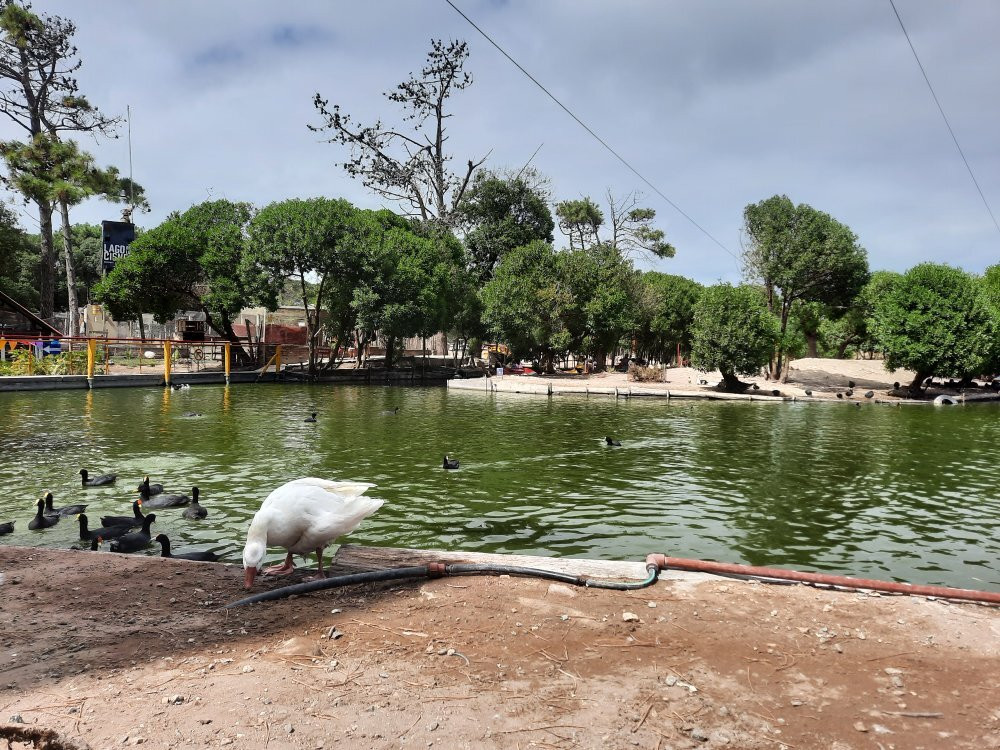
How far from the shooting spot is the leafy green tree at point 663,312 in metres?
55.0

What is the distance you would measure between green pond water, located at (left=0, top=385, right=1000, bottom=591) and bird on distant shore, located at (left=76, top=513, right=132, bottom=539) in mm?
449

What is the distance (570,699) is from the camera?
3.74 metres

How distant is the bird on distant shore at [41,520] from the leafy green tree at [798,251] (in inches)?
1559

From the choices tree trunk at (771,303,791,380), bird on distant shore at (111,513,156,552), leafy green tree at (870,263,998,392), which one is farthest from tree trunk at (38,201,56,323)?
leafy green tree at (870,263,998,392)

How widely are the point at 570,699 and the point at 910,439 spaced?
20.9m

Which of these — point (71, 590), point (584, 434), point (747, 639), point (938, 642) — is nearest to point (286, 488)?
point (71, 590)

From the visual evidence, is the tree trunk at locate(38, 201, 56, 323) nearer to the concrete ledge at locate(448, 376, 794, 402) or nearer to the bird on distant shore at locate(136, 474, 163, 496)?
the concrete ledge at locate(448, 376, 794, 402)

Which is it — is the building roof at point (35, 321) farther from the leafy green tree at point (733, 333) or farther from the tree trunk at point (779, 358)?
the tree trunk at point (779, 358)

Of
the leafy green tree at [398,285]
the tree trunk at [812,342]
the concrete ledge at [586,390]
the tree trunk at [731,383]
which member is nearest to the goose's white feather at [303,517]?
the concrete ledge at [586,390]

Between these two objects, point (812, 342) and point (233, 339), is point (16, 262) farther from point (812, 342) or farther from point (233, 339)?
point (812, 342)

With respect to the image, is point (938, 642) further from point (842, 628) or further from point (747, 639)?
point (747, 639)

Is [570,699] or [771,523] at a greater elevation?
[570,699]

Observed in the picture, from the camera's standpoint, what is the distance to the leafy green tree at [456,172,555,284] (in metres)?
56.5

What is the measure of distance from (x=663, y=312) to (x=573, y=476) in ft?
157
